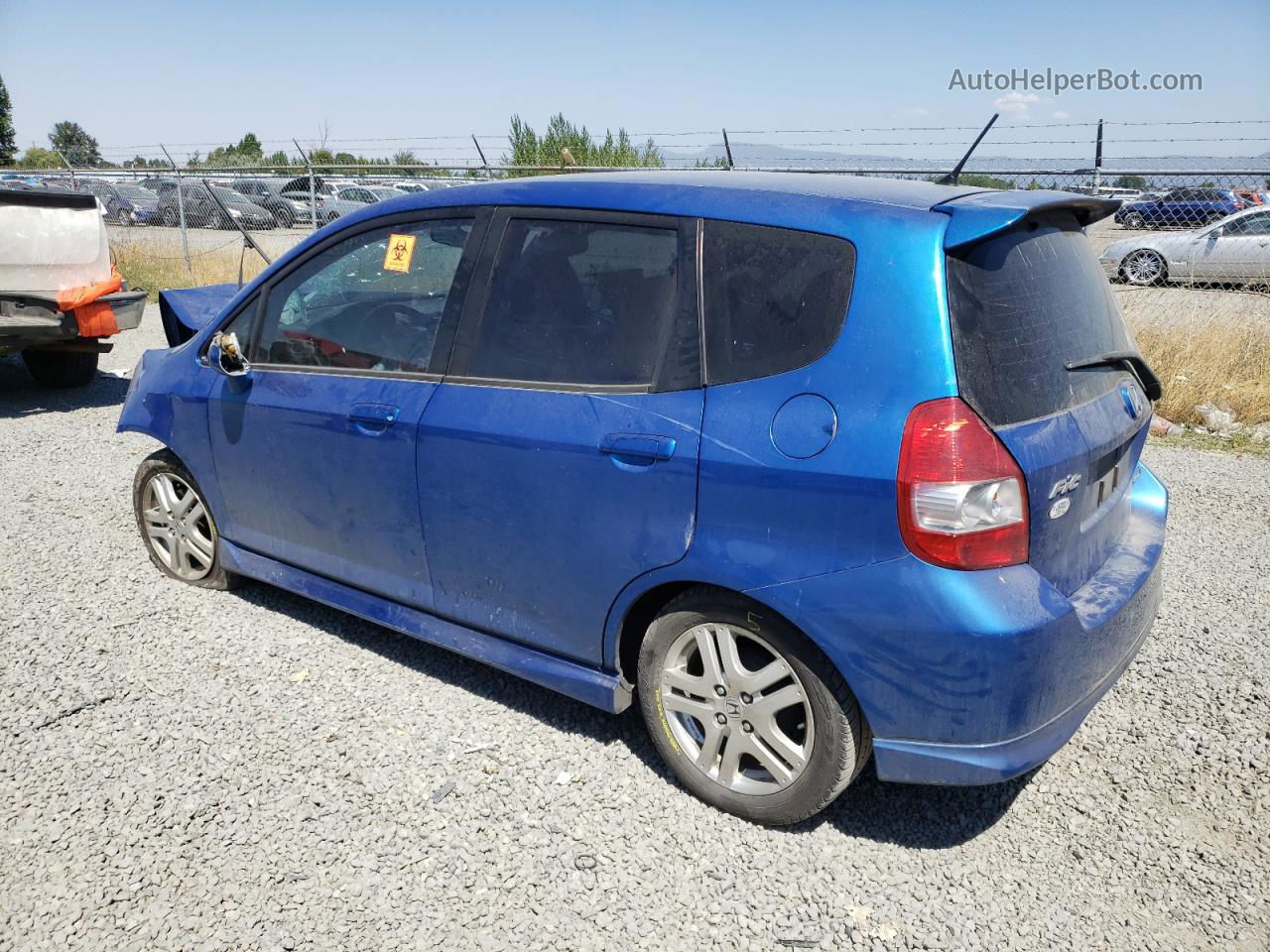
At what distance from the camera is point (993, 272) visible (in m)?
2.58

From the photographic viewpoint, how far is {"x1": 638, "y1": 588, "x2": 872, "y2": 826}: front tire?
8.70 ft

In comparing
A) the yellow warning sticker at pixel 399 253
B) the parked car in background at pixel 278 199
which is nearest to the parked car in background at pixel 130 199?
the parked car in background at pixel 278 199

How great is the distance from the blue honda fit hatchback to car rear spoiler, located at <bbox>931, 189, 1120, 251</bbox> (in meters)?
0.01

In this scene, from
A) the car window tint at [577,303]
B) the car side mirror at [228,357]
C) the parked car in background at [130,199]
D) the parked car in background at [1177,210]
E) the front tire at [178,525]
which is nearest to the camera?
the car window tint at [577,303]

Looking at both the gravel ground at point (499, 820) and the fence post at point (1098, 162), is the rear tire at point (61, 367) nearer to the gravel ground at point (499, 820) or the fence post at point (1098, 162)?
the gravel ground at point (499, 820)

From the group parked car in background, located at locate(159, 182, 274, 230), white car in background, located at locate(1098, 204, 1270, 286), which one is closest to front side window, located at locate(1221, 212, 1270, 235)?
white car in background, located at locate(1098, 204, 1270, 286)

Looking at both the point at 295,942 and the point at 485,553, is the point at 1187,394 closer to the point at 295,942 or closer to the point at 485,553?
the point at 485,553

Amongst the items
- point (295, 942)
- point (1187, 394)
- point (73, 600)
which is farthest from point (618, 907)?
point (1187, 394)

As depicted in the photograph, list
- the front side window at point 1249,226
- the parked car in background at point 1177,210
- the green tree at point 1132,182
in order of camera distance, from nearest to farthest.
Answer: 1. the green tree at point 1132,182
2. the parked car in background at point 1177,210
3. the front side window at point 1249,226

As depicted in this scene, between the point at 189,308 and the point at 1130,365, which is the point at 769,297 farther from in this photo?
the point at 189,308

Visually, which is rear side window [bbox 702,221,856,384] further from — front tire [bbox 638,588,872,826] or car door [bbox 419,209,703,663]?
front tire [bbox 638,588,872,826]

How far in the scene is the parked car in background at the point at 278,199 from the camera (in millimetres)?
15430

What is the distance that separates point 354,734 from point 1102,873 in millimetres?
2361

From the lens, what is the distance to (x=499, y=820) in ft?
9.67
